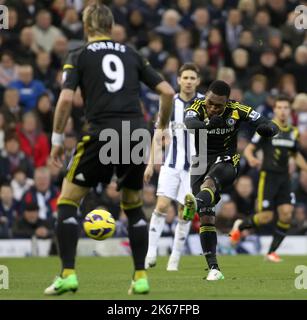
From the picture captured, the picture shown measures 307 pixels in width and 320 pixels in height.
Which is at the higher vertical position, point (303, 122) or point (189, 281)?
point (303, 122)

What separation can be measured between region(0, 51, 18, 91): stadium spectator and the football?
29.3ft

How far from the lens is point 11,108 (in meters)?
19.1

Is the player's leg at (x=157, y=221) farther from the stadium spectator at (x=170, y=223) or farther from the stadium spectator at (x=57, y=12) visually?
the stadium spectator at (x=57, y=12)

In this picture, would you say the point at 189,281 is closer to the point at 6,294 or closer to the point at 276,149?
the point at 6,294

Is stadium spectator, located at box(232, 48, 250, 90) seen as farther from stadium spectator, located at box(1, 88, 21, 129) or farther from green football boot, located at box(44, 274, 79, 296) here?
green football boot, located at box(44, 274, 79, 296)

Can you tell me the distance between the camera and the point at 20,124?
19.0 metres

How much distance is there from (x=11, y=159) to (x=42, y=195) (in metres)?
1.02

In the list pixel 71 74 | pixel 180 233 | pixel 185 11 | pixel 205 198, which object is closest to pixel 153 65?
pixel 185 11

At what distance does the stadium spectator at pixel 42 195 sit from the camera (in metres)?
18.1

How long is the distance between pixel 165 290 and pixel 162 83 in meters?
2.18

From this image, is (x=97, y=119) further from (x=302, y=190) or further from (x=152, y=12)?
(x=152, y=12)

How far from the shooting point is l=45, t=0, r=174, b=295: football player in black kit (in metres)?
8.87

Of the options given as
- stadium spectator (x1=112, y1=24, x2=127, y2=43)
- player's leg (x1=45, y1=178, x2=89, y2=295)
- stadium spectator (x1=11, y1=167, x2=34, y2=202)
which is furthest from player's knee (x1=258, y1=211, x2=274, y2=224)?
player's leg (x1=45, y1=178, x2=89, y2=295)
